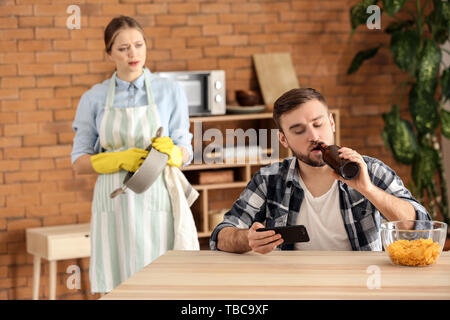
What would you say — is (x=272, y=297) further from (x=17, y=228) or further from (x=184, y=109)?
(x=17, y=228)

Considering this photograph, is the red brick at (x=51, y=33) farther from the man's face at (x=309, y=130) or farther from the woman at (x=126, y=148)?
the man's face at (x=309, y=130)

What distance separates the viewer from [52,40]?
4.36m

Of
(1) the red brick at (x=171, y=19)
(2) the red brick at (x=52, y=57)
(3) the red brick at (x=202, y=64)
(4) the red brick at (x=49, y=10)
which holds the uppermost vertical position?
(4) the red brick at (x=49, y=10)

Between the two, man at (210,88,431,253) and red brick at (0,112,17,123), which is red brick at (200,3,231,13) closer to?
red brick at (0,112,17,123)

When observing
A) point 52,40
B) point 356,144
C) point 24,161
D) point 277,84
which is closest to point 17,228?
→ point 24,161

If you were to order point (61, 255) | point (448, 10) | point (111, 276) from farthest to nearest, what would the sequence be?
point (448, 10), point (61, 255), point (111, 276)

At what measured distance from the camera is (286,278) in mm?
1646

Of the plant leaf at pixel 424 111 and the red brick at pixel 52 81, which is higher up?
the red brick at pixel 52 81

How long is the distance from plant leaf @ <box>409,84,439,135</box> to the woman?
6.42 feet

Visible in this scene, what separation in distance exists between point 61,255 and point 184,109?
1.40m

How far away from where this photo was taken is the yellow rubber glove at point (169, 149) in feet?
9.41

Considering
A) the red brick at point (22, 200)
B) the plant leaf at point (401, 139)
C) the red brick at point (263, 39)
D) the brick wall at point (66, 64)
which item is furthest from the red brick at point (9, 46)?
the plant leaf at point (401, 139)

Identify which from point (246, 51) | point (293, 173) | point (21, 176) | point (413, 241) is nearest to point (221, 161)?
point (246, 51)

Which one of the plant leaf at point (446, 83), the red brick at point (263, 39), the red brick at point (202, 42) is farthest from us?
the red brick at point (263, 39)
